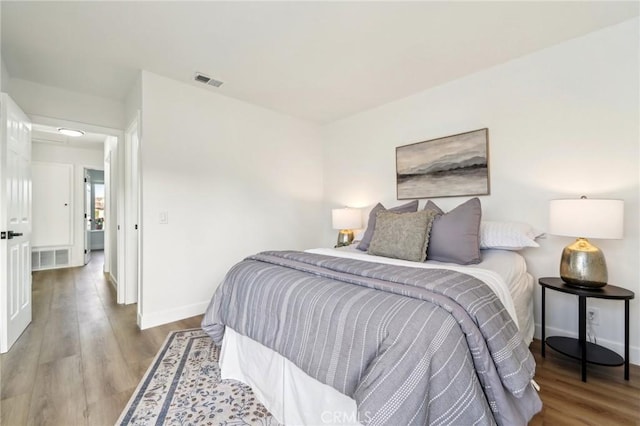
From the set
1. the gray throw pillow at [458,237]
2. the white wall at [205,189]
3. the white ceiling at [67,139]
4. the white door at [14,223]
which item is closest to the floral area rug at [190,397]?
the white wall at [205,189]

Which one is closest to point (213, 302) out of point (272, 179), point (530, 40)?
point (272, 179)

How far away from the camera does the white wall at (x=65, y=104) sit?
2.81 m

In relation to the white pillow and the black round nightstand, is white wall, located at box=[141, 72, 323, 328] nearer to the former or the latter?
the white pillow

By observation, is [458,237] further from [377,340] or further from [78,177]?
[78,177]

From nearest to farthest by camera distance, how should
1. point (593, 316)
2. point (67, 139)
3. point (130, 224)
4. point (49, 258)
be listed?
→ point (593, 316)
point (130, 224)
point (67, 139)
point (49, 258)

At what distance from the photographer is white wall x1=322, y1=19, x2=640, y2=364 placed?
1.98 m

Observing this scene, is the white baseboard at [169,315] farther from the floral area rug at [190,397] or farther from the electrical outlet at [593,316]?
the electrical outlet at [593,316]

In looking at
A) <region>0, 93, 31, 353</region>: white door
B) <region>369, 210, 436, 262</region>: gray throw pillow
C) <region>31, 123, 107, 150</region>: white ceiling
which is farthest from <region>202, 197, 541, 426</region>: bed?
<region>31, 123, 107, 150</region>: white ceiling

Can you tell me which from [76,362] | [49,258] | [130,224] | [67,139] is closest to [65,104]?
[130,224]

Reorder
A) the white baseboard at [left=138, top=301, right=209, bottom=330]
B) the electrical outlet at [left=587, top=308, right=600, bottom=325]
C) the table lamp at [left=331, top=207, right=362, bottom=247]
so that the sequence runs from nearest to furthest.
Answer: the electrical outlet at [left=587, top=308, right=600, bottom=325] → the white baseboard at [left=138, top=301, right=209, bottom=330] → the table lamp at [left=331, top=207, right=362, bottom=247]

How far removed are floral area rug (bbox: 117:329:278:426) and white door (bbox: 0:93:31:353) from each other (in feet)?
4.18

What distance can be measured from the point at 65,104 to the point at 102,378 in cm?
282

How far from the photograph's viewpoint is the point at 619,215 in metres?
1.75

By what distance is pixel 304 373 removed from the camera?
4.38 ft
